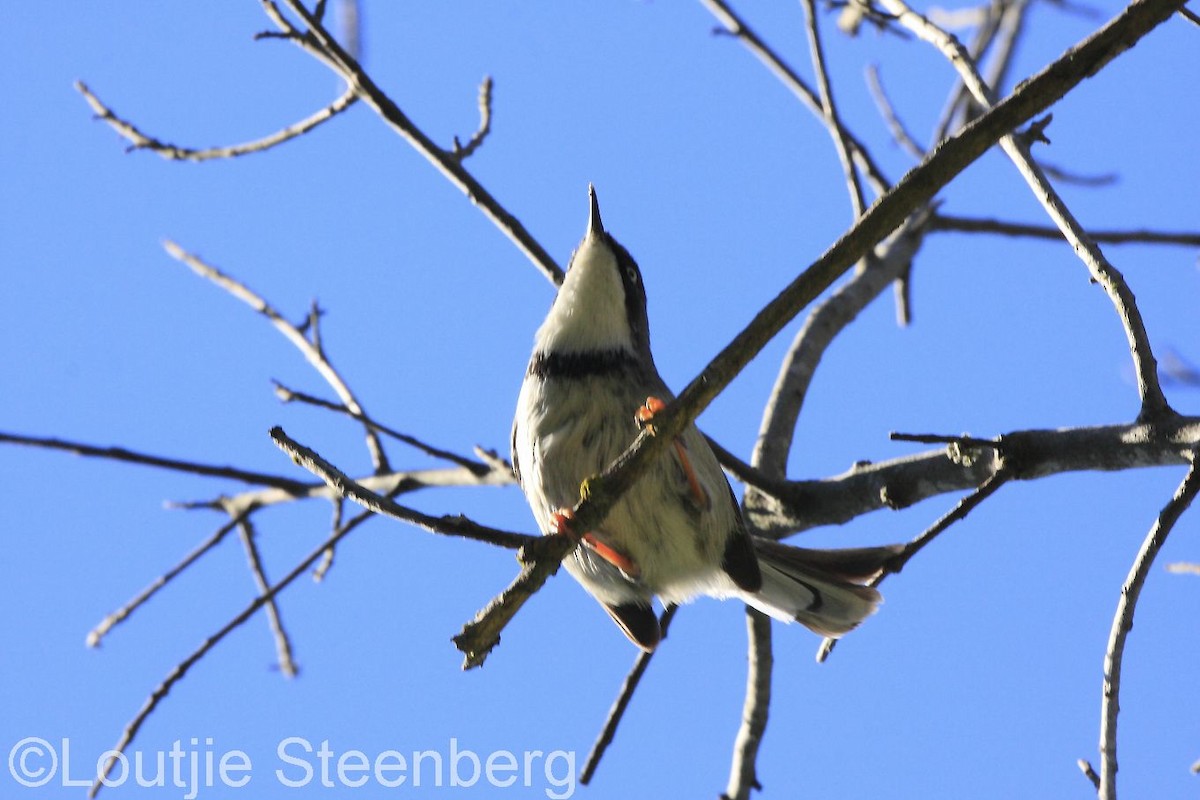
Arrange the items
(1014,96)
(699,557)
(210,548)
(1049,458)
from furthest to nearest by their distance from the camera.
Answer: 1. (210,548)
2. (699,557)
3. (1049,458)
4. (1014,96)

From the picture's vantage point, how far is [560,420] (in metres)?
3.80

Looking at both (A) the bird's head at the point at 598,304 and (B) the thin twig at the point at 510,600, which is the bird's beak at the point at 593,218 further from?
(B) the thin twig at the point at 510,600

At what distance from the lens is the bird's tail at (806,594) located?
3.94 meters

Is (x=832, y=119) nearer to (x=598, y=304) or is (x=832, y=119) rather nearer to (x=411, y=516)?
(x=598, y=304)

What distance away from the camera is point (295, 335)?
15.9 ft

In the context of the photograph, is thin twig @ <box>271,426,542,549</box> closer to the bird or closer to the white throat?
the bird

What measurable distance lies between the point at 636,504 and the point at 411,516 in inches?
49.9

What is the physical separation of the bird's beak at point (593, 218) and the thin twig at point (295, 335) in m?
→ 1.06

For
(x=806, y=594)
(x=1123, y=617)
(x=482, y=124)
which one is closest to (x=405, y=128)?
(x=482, y=124)

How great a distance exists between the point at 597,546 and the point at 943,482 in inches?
41.2

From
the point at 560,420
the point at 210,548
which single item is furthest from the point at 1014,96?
the point at 210,548

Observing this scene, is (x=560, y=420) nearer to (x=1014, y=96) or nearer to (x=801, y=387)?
(x=801, y=387)

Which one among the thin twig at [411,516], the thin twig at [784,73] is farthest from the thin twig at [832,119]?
the thin twig at [411,516]

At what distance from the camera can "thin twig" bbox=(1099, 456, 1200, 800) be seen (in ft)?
9.11
